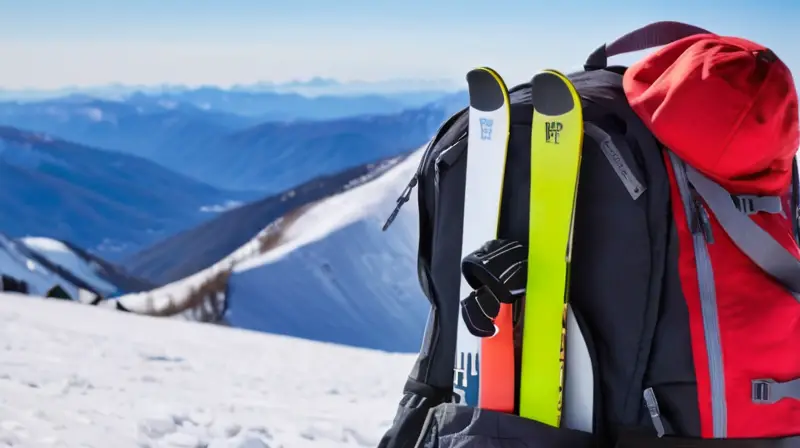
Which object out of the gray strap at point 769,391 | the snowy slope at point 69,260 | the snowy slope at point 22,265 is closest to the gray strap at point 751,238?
the gray strap at point 769,391

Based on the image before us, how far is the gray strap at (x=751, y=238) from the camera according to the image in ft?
5.45

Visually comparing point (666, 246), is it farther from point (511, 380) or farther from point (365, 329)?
point (365, 329)

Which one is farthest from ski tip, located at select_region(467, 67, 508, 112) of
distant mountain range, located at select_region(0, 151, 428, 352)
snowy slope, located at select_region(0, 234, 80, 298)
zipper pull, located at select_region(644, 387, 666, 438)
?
snowy slope, located at select_region(0, 234, 80, 298)

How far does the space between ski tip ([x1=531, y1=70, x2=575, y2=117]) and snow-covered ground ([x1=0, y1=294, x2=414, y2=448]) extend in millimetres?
2432

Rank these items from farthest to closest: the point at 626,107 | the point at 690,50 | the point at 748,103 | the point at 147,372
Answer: the point at 147,372, the point at 626,107, the point at 690,50, the point at 748,103

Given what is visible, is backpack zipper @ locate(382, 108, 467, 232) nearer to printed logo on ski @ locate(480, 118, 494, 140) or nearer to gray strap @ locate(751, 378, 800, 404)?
printed logo on ski @ locate(480, 118, 494, 140)

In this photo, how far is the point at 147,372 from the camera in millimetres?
5934

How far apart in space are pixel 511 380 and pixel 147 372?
15.3 ft

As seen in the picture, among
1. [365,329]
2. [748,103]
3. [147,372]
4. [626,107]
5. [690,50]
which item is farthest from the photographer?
[365,329]

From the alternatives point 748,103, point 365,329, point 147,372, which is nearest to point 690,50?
point 748,103

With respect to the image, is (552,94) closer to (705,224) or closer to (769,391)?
(705,224)

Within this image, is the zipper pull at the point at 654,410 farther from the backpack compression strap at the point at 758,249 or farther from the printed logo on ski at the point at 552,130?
the printed logo on ski at the point at 552,130

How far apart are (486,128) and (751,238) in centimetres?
61

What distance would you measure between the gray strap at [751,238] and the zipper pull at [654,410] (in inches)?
13.6
